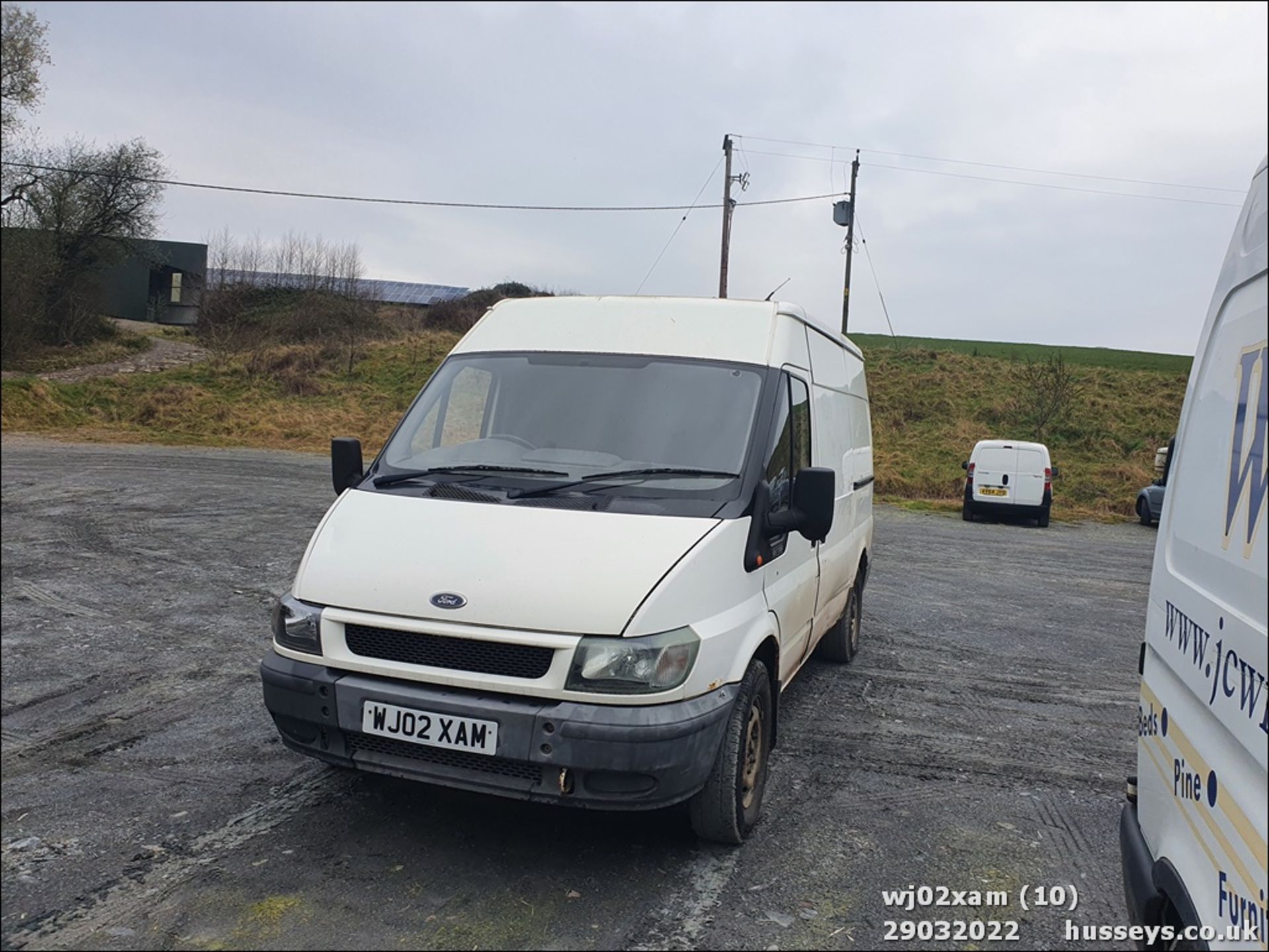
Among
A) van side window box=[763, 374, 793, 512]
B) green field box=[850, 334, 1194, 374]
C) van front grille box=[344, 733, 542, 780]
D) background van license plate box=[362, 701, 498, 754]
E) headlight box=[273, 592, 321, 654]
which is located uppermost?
green field box=[850, 334, 1194, 374]

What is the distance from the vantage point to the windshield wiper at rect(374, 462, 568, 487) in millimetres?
4203

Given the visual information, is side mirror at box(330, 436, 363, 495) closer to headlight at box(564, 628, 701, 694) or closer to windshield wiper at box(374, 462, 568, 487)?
windshield wiper at box(374, 462, 568, 487)

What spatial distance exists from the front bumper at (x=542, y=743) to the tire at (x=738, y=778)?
5.6 inches

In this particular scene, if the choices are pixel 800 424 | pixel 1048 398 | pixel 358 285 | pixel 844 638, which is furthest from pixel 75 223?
pixel 358 285

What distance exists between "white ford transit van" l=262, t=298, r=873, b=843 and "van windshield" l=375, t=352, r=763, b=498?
1 cm

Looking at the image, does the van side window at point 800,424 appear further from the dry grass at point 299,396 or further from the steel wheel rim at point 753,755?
the dry grass at point 299,396

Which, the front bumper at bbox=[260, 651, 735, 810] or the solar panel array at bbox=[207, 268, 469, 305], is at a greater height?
the solar panel array at bbox=[207, 268, 469, 305]

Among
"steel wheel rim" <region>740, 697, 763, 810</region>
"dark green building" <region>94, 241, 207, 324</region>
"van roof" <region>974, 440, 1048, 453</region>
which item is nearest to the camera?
"dark green building" <region>94, 241, 207, 324</region>

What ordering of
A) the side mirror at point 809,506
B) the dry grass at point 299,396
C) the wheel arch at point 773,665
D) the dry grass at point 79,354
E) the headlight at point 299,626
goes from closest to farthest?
the dry grass at point 79,354 → the headlight at point 299,626 → the side mirror at point 809,506 → the wheel arch at point 773,665 → the dry grass at point 299,396

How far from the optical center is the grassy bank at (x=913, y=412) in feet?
78.6

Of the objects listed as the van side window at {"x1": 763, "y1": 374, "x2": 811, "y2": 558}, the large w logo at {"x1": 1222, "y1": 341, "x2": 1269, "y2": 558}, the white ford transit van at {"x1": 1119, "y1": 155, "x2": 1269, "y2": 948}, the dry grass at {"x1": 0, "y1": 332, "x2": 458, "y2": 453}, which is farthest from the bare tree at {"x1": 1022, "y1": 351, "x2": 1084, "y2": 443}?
the large w logo at {"x1": 1222, "y1": 341, "x2": 1269, "y2": 558}

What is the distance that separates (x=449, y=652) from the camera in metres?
3.43

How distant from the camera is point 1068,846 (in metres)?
4.05

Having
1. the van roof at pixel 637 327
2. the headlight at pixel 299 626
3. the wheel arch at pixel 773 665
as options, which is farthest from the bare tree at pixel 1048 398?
the headlight at pixel 299 626
